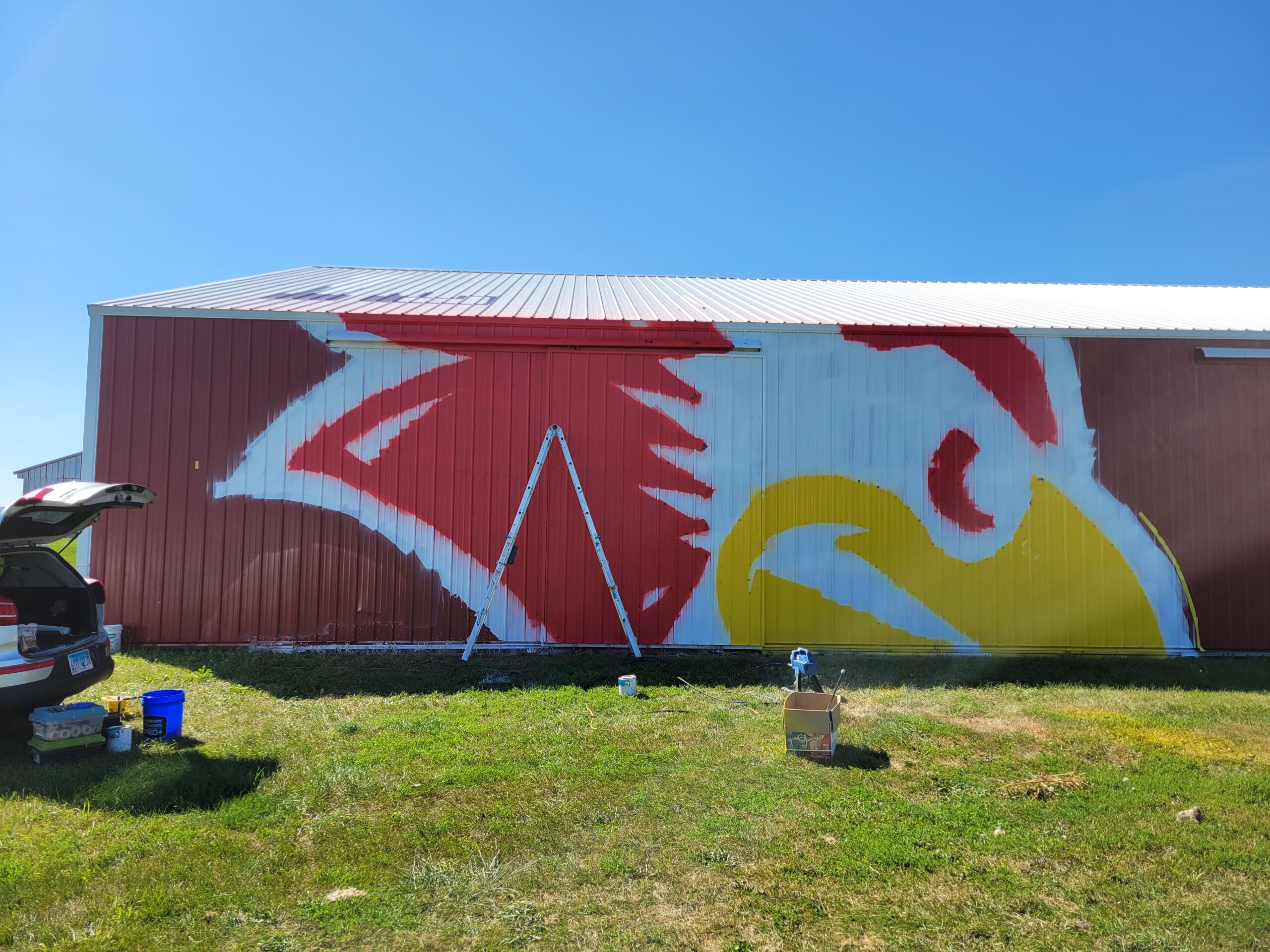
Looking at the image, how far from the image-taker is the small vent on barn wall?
31.9ft

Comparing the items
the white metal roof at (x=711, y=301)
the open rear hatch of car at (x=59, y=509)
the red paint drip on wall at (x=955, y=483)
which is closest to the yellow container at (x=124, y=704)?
the open rear hatch of car at (x=59, y=509)

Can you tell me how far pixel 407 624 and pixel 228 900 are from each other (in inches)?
230

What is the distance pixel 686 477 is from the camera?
933cm

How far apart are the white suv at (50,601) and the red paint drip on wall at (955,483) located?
8.26 metres

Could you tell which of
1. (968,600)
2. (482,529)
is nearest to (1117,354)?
(968,600)

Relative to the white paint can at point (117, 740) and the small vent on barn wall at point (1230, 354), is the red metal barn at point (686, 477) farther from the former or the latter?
the white paint can at point (117, 740)

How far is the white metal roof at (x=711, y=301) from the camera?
31.7 ft

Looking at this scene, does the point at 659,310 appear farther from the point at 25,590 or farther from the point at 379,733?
the point at 25,590

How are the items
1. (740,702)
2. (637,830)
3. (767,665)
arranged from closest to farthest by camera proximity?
(637,830), (740,702), (767,665)

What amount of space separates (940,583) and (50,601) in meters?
9.05

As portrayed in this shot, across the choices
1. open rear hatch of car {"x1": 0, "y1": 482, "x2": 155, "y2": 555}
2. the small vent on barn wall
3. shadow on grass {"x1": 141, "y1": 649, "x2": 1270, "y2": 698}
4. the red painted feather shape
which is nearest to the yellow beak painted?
shadow on grass {"x1": 141, "y1": 649, "x2": 1270, "y2": 698}

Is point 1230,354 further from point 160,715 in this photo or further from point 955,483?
point 160,715

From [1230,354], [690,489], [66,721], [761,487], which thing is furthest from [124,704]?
[1230,354]

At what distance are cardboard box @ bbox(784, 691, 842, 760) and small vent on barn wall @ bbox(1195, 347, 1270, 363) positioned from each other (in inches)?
311
